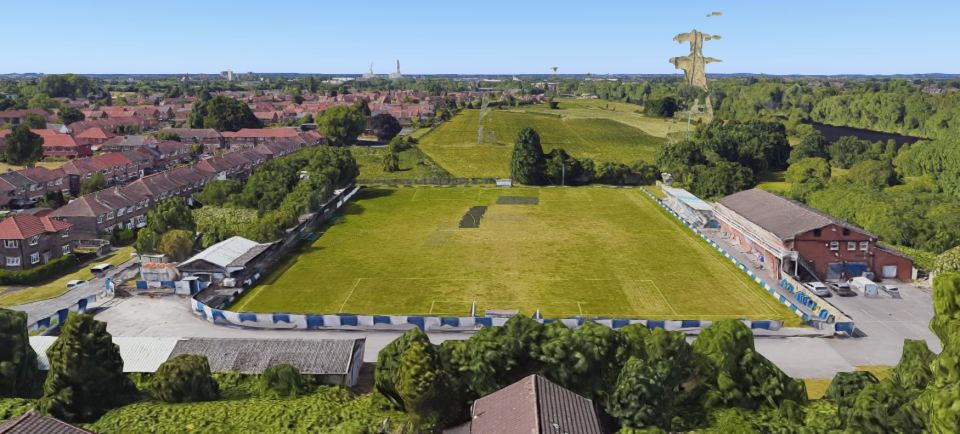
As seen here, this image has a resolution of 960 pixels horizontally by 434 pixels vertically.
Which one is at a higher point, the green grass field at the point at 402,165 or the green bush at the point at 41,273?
the green grass field at the point at 402,165

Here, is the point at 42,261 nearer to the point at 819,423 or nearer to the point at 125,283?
the point at 125,283

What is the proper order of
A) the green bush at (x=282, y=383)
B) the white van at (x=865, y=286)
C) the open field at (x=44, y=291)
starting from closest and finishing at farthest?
the green bush at (x=282, y=383)
the open field at (x=44, y=291)
the white van at (x=865, y=286)

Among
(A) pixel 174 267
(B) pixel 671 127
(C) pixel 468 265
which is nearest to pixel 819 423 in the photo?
(C) pixel 468 265

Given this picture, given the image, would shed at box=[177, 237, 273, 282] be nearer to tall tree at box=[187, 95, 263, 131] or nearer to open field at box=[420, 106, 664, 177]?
open field at box=[420, 106, 664, 177]

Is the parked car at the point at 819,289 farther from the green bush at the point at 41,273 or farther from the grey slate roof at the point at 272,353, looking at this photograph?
the green bush at the point at 41,273

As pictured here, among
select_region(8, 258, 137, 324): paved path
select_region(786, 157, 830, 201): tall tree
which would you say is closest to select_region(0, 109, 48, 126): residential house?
select_region(8, 258, 137, 324): paved path

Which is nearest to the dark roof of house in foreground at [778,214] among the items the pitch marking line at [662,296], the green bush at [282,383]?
the pitch marking line at [662,296]
